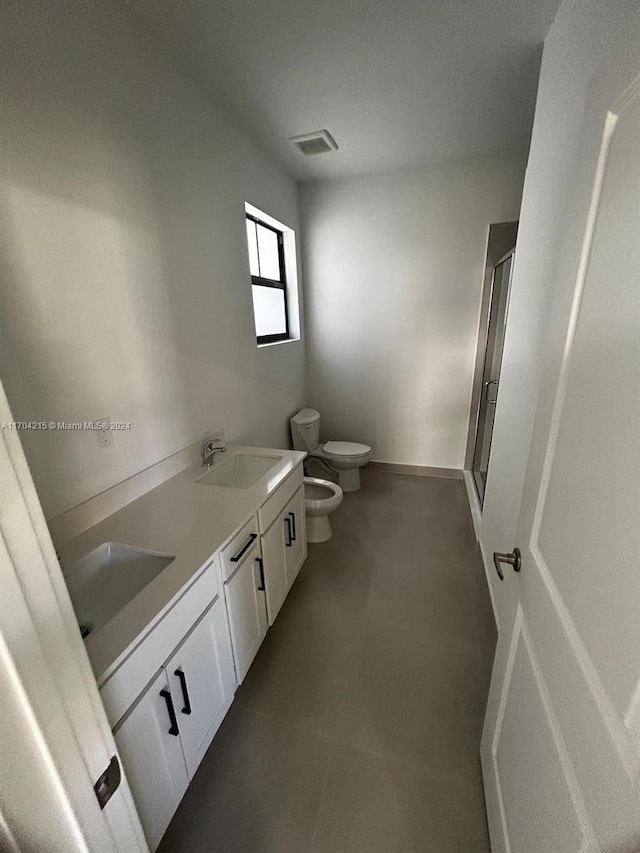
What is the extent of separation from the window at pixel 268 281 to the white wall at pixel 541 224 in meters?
1.68

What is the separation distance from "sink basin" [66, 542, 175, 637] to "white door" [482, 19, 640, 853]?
106 centimetres

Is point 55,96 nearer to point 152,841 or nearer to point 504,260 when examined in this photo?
point 152,841

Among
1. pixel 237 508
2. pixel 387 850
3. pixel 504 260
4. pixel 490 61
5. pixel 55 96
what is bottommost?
pixel 387 850

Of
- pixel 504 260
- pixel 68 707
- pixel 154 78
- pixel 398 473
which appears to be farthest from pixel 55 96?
pixel 398 473

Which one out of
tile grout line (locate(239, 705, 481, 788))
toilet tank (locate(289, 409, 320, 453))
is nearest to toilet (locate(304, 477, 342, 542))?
toilet tank (locate(289, 409, 320, 453))

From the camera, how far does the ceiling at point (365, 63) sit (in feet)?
4.40

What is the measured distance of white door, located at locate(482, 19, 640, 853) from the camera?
47 cm

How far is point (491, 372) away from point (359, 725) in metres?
2.47

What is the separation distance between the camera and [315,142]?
2246 millimetres

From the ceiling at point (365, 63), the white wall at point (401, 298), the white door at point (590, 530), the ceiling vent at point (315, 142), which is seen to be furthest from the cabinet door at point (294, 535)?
the ceiling vent at point (315, 142)

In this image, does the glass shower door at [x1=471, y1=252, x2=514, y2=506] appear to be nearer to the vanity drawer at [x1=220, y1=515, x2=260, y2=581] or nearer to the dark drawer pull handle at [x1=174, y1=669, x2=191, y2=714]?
the vanity drawer at [x1=220, y1=515, x2=260, y2=581]

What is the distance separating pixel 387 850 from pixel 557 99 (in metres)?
2.67

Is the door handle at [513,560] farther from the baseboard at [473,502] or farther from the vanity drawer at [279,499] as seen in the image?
the baseboard at [473,502]

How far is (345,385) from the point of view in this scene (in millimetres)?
3381
